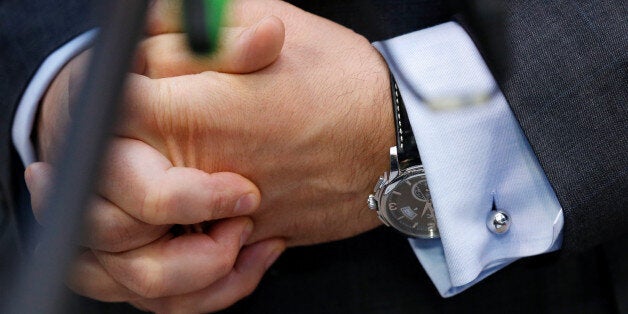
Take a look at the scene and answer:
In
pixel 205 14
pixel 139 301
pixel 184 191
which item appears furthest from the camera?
pixel 139 301

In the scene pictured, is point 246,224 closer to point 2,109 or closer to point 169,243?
point 169,243

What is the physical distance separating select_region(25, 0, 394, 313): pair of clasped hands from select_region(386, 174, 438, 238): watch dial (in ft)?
0.09

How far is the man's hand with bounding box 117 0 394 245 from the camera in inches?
23.1

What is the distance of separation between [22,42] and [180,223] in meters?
0.26

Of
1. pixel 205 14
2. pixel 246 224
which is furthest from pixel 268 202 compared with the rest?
pixel 205 14

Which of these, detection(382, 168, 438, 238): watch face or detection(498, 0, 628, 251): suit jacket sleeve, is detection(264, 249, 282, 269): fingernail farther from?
detection(498, 0, 628, 251): suit jacket sleeve

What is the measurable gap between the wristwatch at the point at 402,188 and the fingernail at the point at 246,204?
104mm

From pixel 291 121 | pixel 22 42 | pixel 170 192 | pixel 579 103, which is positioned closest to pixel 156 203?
pixel 170 192

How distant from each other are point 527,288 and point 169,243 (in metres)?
0.37

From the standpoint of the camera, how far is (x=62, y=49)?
2.18 feet

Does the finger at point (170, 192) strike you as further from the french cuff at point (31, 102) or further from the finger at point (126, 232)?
the french cuff at point (31, 102)

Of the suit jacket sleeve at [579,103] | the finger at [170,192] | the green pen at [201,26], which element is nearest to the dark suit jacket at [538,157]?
the suit jacket sleeve at [579,103]

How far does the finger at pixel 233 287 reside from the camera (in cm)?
65

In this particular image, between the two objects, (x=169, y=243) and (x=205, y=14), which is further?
(x=169, y=243)
